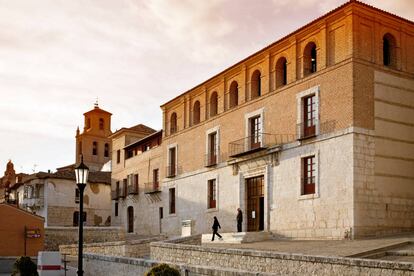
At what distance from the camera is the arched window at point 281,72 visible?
28.4 meters

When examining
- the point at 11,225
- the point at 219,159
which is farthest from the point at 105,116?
the point at 219,159

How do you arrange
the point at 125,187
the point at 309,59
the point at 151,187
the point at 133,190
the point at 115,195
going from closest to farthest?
1. the point at 309,59
2. the point at 151,187
3. the point at 133,190
4. the point at 125,187
5. the point at 115,195

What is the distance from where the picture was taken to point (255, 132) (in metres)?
30.1

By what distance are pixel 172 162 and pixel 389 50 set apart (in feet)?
57.2

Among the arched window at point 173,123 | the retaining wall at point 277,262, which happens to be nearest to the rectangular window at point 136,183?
the arched window at point 173,123

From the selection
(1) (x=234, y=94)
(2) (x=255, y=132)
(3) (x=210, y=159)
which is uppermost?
(1) (x=234, y=94)

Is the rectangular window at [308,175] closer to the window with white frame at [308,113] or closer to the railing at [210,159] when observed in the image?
→ the window with white frame at [308,113]

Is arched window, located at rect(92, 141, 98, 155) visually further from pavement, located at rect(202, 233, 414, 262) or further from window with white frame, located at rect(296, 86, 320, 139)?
pavement, located at rect(202, 233, 414, 262)

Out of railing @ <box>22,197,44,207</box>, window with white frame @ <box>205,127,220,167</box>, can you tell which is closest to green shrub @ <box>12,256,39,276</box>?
window with white frame @ <box>205,127,220,167</box>

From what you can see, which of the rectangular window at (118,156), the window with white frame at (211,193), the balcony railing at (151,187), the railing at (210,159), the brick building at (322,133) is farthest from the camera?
the rectangular window at (118,156)

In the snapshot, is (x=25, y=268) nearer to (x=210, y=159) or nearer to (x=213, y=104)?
(x=210, y=159)

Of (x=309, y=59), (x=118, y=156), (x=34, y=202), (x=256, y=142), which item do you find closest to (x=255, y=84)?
(x=256, y=142)

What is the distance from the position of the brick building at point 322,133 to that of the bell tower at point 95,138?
151 feet

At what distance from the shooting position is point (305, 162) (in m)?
26.0
